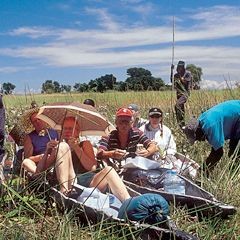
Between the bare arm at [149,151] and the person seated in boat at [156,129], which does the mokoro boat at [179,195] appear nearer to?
the bare arm at [149,151]

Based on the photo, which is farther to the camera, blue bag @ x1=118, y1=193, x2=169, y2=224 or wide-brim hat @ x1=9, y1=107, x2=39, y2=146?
wide-brim hat @ x1=9, y1=107, x2=39, y2=146

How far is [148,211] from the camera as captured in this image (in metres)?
4.11

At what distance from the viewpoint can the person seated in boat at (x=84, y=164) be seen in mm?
4938

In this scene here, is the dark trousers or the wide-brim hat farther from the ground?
the wide-brim hat

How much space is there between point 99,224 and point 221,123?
2719 millimetres

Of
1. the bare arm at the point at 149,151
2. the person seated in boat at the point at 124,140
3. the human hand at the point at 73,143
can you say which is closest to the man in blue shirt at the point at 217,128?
the bare arm at the point at 149,151

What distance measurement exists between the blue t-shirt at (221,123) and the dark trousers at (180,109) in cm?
184

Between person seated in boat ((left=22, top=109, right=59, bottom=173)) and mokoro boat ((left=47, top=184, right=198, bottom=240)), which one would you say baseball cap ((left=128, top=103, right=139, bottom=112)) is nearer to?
person seated in boat ((left=22, top=109, right=59, bottom=173))

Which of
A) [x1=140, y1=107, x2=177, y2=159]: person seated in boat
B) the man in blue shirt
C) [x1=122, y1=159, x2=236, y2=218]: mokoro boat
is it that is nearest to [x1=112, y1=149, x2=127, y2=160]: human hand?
[x1=122, y1=159, x2=236, y2=218]: mokoro boat

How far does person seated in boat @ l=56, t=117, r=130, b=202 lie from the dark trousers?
111 inches

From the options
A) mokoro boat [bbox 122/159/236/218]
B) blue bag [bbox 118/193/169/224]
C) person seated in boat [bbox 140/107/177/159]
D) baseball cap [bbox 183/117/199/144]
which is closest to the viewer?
blue bag [bbox 118/193/169/224]

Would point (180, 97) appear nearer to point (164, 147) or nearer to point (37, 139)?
point (164, 147)

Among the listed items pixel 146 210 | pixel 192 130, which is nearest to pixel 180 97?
pixel 192 130

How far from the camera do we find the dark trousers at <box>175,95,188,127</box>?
27.0ft
